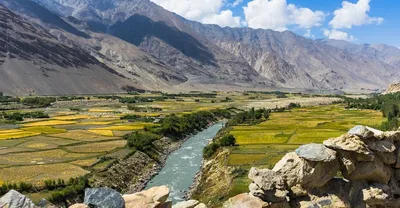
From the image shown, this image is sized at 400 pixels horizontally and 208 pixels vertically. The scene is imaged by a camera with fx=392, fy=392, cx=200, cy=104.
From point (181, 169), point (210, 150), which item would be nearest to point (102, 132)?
point (210, 150)

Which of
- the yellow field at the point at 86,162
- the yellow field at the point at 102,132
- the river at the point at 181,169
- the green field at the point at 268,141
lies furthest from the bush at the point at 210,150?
the yellow field at the point at 102,132

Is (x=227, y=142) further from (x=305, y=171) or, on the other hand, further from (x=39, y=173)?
(x=305, y=171)

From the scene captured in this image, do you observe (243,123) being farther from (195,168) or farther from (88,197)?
(88,197)

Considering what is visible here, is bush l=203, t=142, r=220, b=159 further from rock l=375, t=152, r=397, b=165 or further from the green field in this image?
rock l=375, t=152, r=397, b=165

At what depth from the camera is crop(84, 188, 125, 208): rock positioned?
11.0 meters

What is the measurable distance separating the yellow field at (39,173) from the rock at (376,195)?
31.5 metres

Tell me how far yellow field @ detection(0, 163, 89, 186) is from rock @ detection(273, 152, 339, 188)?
99.3 ft

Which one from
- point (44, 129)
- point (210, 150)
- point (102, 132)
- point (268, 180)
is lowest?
point (44, 129)

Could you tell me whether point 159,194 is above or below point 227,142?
above

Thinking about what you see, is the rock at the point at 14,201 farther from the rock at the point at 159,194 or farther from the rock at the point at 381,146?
the rock at the point at 381,146

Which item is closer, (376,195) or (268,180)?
(268,180)

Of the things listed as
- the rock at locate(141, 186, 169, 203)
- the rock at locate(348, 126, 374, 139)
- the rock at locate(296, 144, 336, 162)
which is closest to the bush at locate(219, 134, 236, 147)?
the rock at locate(348, 126, 374, 139)

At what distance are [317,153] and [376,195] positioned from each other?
2.81 m

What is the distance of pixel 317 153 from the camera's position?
41.5 feet
